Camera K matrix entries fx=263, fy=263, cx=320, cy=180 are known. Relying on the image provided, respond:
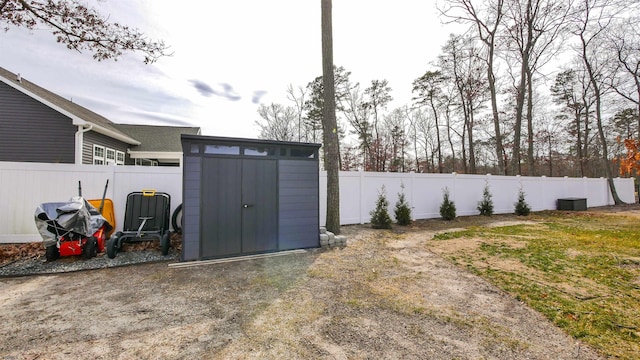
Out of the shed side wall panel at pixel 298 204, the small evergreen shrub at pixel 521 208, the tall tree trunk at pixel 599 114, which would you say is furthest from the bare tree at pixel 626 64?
the shed side wall panel at pixel 298 204

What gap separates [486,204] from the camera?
9812mm

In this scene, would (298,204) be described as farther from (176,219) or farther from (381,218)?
(381,218)

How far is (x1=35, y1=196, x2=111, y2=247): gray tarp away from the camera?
393cm

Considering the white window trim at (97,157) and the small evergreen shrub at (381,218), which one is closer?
the small evergreen shrub at (381,218)

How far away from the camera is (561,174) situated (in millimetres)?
22031

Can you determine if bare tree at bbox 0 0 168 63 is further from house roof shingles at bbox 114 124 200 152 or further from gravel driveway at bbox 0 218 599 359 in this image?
house roof shingles at bbox 114 124 200 152

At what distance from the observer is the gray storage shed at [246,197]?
164 inches

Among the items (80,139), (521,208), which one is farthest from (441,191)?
(80,139)

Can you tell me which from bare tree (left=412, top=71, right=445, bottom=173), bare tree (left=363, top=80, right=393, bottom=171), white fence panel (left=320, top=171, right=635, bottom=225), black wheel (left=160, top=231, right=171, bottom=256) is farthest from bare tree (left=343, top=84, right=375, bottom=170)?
black wheel (left=160, top=231, right=171, bottom=256)

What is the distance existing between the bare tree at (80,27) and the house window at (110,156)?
19.0 feet

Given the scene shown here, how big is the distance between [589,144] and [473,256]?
21.6m

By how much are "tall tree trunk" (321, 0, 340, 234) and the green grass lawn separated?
2306 mm

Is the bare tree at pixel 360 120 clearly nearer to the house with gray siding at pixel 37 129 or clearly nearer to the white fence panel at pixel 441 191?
the white fence panel at pixel 441 191

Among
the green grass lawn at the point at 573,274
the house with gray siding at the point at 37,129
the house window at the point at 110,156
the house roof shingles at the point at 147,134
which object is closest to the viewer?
the green grass lawn at the point at 573,274
